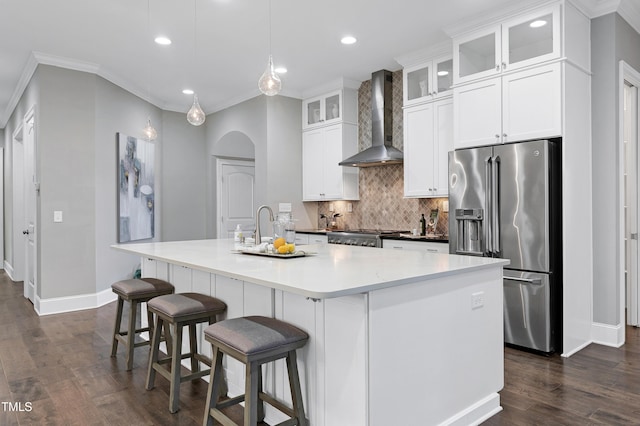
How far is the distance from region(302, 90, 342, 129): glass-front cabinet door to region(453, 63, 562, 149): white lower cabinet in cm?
208

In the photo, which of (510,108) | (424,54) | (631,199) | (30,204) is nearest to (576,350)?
(631,199)

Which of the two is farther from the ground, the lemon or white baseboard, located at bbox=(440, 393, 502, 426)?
the lemon

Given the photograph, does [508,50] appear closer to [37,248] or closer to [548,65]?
[548,65]

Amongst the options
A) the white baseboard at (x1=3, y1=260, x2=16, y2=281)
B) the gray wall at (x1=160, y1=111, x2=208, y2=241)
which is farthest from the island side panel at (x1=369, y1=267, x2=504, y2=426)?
the white baseboard at (x1=3, y1=260, x2=16, y2=281)

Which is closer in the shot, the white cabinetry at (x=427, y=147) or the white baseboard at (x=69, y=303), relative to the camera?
the white cabinetry at (x=427, y=147)

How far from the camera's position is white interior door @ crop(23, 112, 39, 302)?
A: 204 inches

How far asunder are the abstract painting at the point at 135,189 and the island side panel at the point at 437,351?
4.67 meters

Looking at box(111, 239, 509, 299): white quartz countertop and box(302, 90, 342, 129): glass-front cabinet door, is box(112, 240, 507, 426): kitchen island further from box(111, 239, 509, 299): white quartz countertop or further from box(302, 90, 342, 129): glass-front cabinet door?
box(302, 90, 342, 129): glass-front cabinet door

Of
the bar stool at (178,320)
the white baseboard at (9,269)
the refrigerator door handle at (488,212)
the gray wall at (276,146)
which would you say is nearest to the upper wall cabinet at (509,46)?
the refrigerator door handle at (488,212)

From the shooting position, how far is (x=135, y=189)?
235 inches

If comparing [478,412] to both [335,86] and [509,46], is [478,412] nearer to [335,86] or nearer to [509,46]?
[509,46]

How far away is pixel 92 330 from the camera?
418 centimetres

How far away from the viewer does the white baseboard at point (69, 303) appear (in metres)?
4.82

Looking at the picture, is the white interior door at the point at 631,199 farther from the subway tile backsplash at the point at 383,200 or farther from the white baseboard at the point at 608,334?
the subway tile backsplash at the point at 383,200
